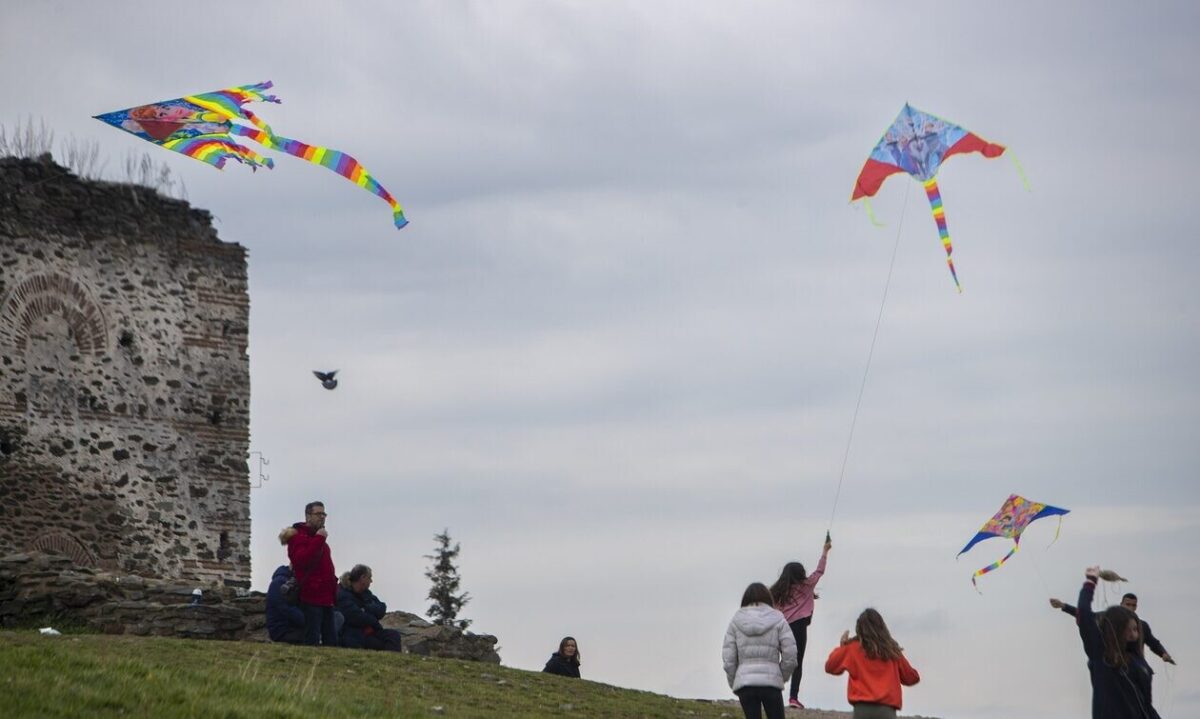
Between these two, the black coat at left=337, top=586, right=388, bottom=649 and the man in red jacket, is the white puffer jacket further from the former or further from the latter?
the black coat at left=337, top=586, right=388, bottom=649

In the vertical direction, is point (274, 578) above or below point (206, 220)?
below

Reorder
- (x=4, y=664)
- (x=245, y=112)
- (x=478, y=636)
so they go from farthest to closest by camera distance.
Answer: (x=245, y=112) < (x=478, y=636) < (x=4, y=664)

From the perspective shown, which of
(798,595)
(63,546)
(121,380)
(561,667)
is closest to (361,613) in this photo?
(561,667)

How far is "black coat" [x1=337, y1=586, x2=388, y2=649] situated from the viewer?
19.5m

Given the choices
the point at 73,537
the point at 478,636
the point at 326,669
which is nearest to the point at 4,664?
the point at 326,669

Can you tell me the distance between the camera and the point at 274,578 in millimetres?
18984

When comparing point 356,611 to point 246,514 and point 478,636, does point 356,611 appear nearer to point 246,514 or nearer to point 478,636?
point 478,636

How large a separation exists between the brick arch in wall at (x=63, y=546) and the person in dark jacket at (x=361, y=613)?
22.5 ft

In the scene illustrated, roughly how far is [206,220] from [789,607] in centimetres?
1429

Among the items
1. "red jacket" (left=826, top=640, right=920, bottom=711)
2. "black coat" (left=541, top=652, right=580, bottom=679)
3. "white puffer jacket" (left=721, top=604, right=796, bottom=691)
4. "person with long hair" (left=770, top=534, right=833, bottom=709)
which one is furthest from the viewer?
"black coat" (left=541, top=652, right=580, bottom=679)

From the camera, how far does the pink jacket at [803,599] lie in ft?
55.3

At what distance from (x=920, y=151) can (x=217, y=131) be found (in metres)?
9.48

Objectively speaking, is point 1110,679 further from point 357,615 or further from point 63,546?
point 63,546

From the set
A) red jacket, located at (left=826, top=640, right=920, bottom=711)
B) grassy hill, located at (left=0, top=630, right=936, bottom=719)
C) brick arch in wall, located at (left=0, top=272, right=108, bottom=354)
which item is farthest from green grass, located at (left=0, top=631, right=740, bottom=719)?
brick arch in wall, located at (left=0, top=272, right=108, bottom=354)
